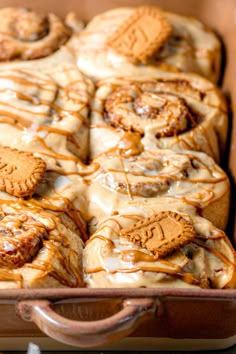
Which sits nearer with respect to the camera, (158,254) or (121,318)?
(121,318)

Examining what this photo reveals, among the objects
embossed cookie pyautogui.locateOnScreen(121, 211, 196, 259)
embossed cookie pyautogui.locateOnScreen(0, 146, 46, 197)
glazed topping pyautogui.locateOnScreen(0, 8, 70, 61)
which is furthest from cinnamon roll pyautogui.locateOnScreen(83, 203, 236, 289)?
glazed topping pyautogui.locateOnScreen(0, 8, 70, 61)

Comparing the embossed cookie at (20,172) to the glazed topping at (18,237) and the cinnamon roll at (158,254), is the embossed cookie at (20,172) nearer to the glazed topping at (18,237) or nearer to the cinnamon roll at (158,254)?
the glazed topping at (18,237)

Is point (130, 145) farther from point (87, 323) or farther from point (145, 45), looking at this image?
point (87, 323)

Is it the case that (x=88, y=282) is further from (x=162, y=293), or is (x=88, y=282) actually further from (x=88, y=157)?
(x=88, y=157)

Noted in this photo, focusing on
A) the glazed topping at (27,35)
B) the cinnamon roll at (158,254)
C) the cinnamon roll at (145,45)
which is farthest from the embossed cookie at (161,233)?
the glazed topping at (27,35)

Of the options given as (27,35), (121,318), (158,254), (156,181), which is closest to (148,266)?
(158,254)
